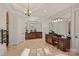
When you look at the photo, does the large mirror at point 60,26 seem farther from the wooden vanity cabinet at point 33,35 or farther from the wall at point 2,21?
the wall at point 2,21

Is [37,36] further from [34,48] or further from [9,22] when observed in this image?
[9,22]

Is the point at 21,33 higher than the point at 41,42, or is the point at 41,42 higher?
the point at 21,33

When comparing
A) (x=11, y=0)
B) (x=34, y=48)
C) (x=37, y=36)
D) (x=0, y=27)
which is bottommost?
(x=34, y=48)

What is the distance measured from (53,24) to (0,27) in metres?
1.25

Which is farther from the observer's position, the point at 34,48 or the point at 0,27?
the point at 34,48

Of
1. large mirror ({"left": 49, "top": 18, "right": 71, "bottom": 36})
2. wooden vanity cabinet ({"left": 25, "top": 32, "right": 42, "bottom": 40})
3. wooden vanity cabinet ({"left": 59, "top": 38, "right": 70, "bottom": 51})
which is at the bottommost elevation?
wooden vanity cabinet ({"left": 59, "top": 38, "right": 70, "bottom": 51})

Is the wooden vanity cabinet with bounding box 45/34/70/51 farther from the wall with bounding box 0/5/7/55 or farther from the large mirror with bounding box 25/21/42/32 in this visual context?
the wall with bounding box 0/5/7/55

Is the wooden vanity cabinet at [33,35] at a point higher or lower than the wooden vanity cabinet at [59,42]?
higher

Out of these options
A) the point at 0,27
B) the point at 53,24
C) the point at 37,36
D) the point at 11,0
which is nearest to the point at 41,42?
the point at 37,36

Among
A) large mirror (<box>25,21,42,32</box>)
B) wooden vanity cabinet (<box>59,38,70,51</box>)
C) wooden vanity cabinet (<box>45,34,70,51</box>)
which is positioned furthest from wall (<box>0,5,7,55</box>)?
wooden vanity cabinet (<box>59,38,70,51</box>)

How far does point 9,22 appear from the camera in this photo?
292 centimetres

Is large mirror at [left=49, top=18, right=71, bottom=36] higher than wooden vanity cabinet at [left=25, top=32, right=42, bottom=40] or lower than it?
higher

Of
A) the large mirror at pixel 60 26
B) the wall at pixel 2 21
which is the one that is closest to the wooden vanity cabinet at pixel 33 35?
the large mirror at pixel 60 26

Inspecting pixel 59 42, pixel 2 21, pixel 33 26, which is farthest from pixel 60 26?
pixel 2 21
